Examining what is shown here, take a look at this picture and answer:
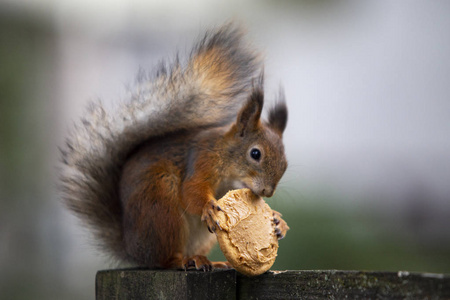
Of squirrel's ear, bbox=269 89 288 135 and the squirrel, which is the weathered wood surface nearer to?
the squirrel

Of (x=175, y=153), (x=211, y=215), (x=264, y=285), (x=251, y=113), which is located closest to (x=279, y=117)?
(x=251, y=113)

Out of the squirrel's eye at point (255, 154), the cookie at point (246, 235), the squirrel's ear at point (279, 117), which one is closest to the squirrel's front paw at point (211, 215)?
the cookie at point (246, 235)

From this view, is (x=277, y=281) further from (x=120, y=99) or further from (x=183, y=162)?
(x=120, y=99)

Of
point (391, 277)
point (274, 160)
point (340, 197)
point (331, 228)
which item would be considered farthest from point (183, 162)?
point (340, 197)

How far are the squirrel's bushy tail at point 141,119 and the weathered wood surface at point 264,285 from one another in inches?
12.8

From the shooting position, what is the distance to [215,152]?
112 centimetres

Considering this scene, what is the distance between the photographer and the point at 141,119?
1128mm

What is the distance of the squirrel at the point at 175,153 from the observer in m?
1.03

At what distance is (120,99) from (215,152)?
26cm

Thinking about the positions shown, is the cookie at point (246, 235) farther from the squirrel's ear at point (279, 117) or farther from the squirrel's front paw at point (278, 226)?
the squirrel's ear at point (279, 117)

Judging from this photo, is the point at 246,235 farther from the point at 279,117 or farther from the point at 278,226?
the point at 279,117

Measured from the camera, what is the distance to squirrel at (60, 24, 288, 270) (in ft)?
3.39

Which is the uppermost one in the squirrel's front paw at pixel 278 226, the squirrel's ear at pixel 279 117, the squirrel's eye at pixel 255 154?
the squirrel's ear at pixel 279 117

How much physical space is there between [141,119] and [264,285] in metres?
0.53
